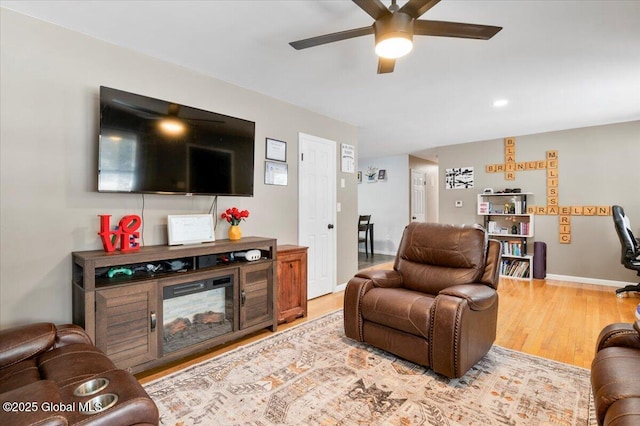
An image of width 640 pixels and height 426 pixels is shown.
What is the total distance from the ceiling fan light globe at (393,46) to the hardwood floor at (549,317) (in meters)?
2.41

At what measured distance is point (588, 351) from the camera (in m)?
2.46

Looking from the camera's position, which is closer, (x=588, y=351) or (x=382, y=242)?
(x=588, y=351)

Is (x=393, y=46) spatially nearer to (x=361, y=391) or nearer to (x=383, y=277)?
(x=383, y=277)

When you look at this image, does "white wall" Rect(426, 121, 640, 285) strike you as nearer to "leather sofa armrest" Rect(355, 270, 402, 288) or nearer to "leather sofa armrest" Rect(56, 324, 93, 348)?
"leather sofa armrest" Rect(355, 270, 402, 288)

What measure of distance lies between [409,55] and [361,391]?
249cm

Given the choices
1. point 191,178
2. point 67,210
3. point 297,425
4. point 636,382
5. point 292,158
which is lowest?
point 297,425

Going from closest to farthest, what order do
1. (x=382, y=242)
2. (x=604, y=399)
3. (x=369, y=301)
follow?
(x=604, y=399) → (x=369, y=301) → (x=382, y=242)

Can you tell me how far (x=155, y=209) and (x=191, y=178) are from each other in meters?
0.38

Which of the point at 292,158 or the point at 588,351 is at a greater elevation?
the point at 292,158

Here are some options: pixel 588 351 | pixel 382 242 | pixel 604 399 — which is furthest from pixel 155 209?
pixel 382 242

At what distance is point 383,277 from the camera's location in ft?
8.50

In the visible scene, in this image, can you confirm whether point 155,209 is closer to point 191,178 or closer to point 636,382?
point 191,178

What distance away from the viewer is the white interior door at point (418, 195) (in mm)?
7352

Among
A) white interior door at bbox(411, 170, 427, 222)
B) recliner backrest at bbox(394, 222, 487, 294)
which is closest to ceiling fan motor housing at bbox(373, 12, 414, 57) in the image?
recliner backrest at bbox(394, 222, 487, 294)
